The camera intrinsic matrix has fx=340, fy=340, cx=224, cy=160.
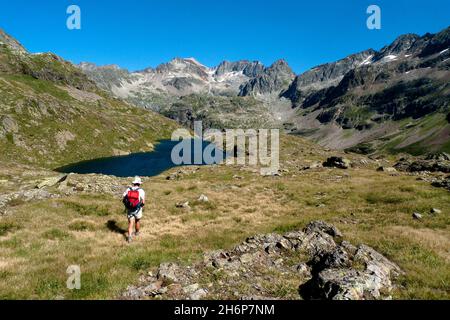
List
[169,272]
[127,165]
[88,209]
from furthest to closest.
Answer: [127,165] → [88,209] → [169,272]

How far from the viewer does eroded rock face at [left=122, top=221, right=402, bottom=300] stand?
1268cm

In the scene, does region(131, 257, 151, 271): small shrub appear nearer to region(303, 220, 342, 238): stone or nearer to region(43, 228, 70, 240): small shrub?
region(43, 228, 70, 240): small shrub

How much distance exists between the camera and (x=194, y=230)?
23.8 meters

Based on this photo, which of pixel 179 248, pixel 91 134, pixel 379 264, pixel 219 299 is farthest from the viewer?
pixel 91 134

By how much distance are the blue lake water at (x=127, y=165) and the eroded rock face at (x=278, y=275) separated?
93215 mm

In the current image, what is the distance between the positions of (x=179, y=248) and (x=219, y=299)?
260 inches

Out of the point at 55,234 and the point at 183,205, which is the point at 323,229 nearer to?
the point at 183,205

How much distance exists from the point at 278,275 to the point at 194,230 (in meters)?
9.75

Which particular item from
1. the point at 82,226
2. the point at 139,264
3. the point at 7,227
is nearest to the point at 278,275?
the point at 139,264

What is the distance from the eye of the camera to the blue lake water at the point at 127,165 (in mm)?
109438

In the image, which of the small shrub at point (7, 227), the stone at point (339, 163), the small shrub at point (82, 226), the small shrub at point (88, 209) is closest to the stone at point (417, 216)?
the small shrub at point (82, 226)

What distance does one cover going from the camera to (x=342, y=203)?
32.1m
